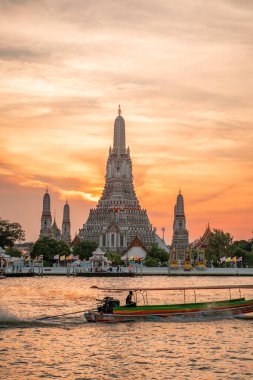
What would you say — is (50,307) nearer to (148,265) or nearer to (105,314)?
(105,314)

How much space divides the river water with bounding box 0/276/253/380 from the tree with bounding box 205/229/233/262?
10936 cm

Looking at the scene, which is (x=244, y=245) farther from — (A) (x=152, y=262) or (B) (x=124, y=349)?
(B) (x=124, y=349)

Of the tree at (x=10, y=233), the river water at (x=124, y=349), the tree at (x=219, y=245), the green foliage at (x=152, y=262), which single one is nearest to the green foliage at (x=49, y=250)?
the tree at (x=10, y=233)

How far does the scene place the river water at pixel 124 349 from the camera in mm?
32719

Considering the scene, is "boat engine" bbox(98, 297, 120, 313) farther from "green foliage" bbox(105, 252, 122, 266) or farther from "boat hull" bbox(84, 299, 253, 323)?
"green foliage" bbox(105, 252, 122, 266)

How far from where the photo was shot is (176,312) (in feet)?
161

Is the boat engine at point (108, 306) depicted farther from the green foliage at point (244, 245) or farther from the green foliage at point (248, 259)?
the green foliage at point (244, 245)

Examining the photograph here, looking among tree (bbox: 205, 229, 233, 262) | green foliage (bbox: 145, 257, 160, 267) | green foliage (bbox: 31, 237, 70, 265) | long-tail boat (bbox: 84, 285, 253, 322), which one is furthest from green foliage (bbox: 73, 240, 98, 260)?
long-tail boat (bbox: 84, 285, 253, 322)

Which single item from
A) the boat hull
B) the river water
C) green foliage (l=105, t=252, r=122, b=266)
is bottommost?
the river water

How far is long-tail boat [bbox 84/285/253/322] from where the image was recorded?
1865 inches

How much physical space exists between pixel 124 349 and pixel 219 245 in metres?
123

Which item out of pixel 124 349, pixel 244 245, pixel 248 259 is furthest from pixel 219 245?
pixel 124 349

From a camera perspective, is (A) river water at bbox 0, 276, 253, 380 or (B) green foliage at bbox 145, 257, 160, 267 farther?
(B) green foliage at bbox 145, 257, 160, 267

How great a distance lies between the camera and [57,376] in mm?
31781
